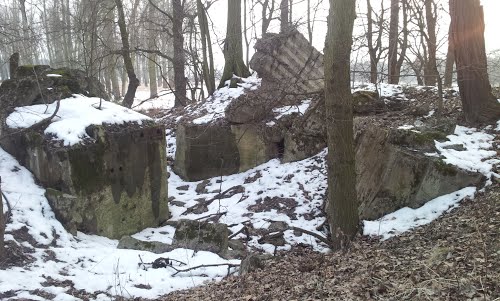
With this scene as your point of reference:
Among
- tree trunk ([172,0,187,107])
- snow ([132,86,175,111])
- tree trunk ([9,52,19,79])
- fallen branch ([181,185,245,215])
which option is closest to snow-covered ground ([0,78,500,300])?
fallen branch ([181,185,245,215])

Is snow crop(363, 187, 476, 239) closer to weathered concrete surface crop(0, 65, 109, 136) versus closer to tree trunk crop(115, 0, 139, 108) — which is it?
weathered concrete surface crop(0, 65, 109, 136)

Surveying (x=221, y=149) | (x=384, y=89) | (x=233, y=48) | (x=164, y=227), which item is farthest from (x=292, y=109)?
(x=164, y=227)

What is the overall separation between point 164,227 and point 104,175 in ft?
5.44

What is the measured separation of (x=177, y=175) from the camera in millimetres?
10703

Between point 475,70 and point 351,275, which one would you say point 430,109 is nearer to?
point 475,70

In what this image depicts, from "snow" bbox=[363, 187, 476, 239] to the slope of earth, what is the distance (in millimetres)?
206

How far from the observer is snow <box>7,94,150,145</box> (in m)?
7.09

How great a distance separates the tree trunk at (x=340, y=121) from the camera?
4.96m

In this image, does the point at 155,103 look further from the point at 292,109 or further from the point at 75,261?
the point at 75,261

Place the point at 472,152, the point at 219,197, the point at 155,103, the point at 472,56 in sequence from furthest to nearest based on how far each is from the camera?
the point at 155,103 < the point at 219,197 < the point at 472,56 < the point at 472,152

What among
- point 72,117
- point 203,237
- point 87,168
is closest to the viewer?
point 203,237

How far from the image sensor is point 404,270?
12.2ft

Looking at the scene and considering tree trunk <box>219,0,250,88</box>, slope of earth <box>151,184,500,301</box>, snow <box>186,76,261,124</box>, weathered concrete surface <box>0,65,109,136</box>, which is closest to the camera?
slope of earth <box>151,184,500,301</box>

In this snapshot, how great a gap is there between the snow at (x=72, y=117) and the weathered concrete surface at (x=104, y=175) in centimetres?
14
